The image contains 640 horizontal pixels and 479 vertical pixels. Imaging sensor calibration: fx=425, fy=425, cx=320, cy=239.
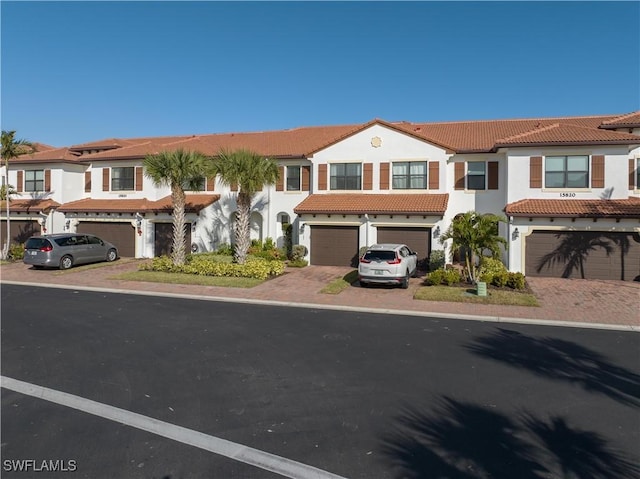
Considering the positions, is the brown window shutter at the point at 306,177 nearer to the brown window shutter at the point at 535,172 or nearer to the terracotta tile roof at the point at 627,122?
the brown window shutter at the point at 535,172

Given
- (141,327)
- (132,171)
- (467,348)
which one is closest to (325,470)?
(467,348)

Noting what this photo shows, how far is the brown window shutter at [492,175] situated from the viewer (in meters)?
22.1

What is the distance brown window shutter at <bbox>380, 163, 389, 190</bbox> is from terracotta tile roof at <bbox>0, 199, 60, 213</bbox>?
69.7ft

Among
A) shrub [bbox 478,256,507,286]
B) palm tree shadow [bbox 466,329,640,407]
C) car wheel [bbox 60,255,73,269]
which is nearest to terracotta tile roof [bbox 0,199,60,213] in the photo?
car wheel [bbox 60,255,73,269]

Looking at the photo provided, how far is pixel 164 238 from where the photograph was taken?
25781 mm

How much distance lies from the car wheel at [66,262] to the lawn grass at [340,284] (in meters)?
14.0

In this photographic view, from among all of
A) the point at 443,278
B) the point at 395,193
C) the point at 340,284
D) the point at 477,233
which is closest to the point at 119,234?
the point at 340,284

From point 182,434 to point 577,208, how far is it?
19.0 metres

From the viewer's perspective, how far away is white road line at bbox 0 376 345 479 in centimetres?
462

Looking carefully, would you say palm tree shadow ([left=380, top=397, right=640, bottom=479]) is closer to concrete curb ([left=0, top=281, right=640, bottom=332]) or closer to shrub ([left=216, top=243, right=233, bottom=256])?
concrete curb ([left=0, top=281, right=640, bottom=332])

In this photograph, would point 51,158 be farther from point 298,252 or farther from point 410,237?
point 410,237

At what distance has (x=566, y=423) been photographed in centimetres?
571

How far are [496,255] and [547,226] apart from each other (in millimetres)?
4046

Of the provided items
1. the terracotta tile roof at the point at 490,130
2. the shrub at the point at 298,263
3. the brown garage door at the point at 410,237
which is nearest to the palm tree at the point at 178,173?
the shrub at the point at 298,263
